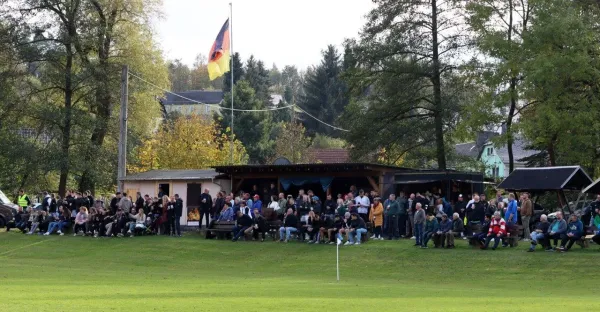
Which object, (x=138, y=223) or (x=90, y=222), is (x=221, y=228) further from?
(x=90, y=222)

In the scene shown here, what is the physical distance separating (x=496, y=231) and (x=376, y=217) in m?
5.42

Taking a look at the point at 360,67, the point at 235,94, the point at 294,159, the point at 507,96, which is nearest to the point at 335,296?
the point at 507,96

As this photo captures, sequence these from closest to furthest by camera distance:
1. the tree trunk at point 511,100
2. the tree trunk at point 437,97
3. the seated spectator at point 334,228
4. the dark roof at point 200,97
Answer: the seated spectator at point 334,228
the tree trunk at point 511,100
the tree trunk at point 437,97
the dark roof at point 200,97

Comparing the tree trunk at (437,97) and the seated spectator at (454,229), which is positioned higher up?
the tree trunk at (437,97)

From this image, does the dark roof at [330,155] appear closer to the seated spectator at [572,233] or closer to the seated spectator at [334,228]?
the seated spectator at [334,228]

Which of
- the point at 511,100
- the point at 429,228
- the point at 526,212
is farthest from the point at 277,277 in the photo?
the point at 511,100

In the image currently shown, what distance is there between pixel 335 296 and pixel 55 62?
36.2 metres

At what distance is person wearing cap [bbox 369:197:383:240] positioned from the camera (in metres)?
35.6

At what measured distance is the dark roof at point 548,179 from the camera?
1303 inches

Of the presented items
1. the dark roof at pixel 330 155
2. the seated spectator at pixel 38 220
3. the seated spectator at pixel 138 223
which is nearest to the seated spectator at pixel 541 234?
the seated spectator at pixel 138 223

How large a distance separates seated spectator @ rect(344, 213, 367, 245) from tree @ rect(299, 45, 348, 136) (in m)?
60.8

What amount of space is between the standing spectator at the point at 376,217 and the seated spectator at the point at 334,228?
1276 mm


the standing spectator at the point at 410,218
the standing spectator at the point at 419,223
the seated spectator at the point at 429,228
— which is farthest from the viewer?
the standing spectator at the point at 410,218

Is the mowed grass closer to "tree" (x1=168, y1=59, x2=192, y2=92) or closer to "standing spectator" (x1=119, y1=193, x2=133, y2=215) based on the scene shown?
"standing spectator" (x1=119, y1=193, x2=133, y2=215)
